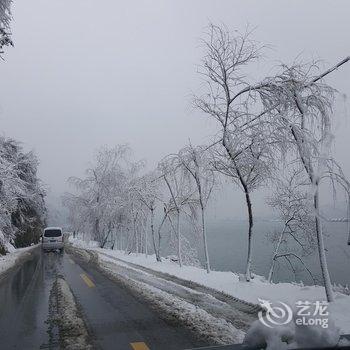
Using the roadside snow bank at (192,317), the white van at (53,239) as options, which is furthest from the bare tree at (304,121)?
the white van at (53,239)

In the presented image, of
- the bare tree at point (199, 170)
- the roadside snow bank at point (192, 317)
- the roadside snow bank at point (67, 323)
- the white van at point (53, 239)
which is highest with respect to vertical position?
the bare tree at point (199, 170)

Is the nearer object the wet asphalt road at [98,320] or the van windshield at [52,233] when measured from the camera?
the wet asphalt road at [98,320]

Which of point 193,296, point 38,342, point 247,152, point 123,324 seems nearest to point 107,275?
point 193,296

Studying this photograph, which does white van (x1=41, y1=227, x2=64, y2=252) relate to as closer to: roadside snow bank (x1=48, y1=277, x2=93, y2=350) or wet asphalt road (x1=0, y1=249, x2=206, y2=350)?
wet asphalt road (x1=0, y1=249, x2=206, y2=350)

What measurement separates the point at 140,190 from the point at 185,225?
3.95 meters

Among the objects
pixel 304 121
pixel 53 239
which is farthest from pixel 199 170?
pixel 53 239

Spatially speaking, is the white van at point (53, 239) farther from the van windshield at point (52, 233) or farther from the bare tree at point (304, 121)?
the bare tree at point (304, 121)

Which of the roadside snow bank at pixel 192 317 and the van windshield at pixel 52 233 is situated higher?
the van windshield at pixel 52 233

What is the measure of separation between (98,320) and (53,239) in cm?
2868

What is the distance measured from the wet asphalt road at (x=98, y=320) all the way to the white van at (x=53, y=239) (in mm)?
21676

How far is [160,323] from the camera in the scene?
26.1 ft

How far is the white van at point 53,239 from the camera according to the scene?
3538cm

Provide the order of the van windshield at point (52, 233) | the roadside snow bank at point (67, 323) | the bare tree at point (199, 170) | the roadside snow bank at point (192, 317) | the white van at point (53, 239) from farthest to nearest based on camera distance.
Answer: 1. the van windshield at point (52, 233)
2. the white van at point (53, 239)
3. the bare tree at point (199, 170)
4. the roadside snow bank at point (192, 317)
5. the roadside snow bank at point (67, 323)

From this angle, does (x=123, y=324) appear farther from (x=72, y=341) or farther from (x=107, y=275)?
(x=107, y=275)
